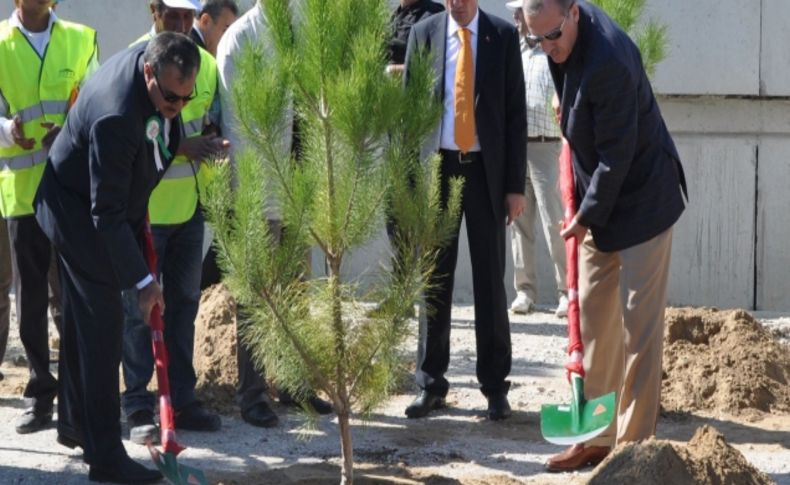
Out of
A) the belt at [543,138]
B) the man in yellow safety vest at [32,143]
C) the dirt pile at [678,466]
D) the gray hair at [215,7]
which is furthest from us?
the belt at [543,138]

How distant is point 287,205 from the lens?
5.35 meters

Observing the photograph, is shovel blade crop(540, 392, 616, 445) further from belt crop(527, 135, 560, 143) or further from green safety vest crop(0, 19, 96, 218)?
belt crop(527, 135, 560, 143)

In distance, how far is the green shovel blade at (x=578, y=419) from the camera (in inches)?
229

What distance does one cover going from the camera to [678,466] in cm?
529

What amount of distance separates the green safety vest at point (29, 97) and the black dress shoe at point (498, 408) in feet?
7.49

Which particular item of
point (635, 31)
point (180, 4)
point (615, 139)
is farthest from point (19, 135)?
point (635, 31)

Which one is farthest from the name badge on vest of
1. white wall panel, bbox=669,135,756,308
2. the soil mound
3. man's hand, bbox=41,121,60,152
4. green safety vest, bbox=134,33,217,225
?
white wall panel, bbox=669,135,756,308

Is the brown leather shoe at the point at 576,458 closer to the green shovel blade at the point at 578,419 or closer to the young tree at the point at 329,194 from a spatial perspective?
the green shovel blade at the point at 578,419

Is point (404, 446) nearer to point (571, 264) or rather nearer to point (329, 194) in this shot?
point (571, 264)

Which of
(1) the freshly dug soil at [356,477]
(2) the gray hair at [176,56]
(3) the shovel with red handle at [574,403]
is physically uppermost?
(2) the gray hair at [176,56]

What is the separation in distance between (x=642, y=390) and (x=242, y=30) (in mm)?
2391

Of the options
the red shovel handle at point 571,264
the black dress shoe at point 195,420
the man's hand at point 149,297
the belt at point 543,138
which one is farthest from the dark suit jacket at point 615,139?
the belt at point 543,138

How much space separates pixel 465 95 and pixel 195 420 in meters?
1.93

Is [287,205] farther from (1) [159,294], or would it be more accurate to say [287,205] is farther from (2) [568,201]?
(2) [568,201]
